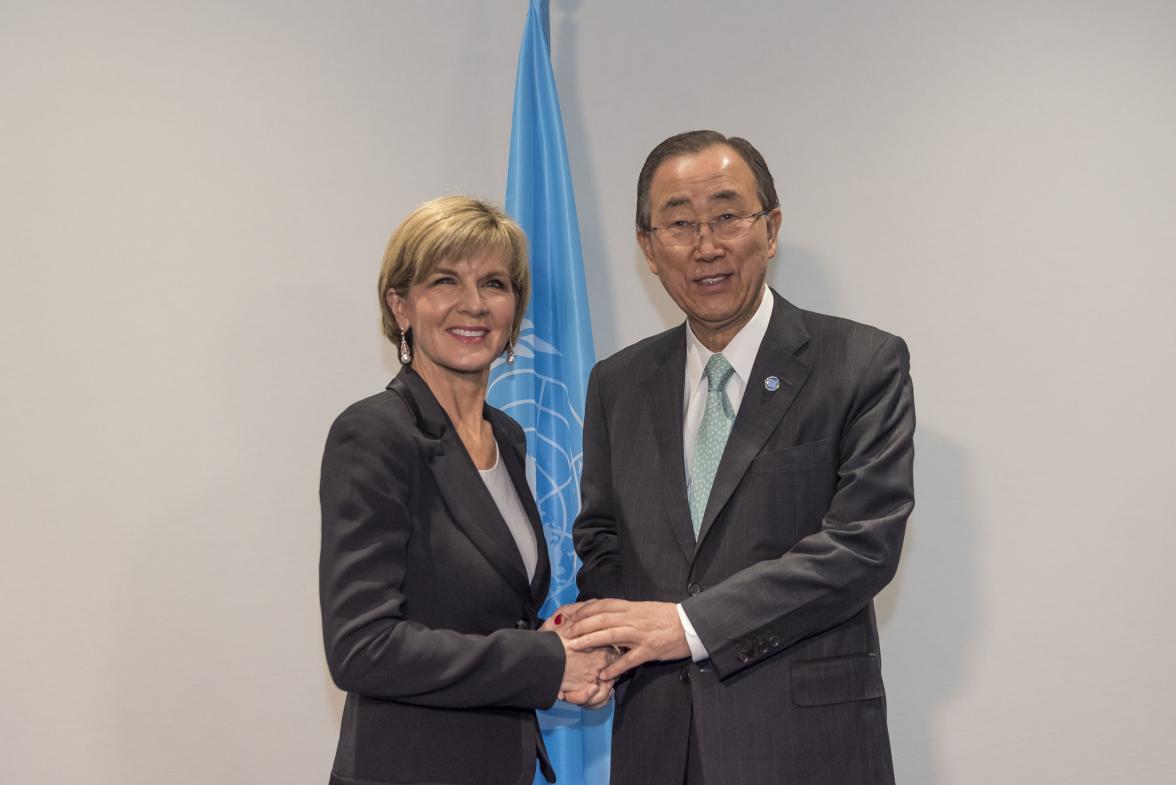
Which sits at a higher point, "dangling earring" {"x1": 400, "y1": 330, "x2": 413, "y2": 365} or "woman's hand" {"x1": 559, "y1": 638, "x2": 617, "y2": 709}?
"dangling earring" {"x1": 400, "y1": 330, "x2": 413, "y2": 365}

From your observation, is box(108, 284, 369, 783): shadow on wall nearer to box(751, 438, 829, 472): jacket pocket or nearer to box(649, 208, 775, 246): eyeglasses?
box(649, 208, 775, 246): eyeglasses

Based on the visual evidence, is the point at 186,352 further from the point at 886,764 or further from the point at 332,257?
the point at 886,764

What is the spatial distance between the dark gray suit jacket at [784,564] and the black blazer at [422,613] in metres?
0.28

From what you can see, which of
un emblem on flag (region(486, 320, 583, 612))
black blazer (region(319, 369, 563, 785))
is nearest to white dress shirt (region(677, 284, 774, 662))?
black blazer (region(319, 369, 563, 785))

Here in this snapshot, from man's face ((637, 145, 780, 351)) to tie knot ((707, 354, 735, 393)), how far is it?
7 centimetres

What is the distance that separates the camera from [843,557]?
2.09m

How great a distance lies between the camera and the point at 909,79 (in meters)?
3.49

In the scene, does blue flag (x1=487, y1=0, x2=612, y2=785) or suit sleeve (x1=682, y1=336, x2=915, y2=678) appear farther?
blue flag (x1=487, y1=0, x2=612, y2=785)

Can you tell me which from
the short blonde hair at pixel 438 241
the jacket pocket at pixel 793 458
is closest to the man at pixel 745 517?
the jacket pocket at pixel 793 458

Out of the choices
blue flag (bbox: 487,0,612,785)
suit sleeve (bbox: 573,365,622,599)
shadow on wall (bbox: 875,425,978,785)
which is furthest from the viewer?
shadow on wall (bbox: 875,425,978,785)

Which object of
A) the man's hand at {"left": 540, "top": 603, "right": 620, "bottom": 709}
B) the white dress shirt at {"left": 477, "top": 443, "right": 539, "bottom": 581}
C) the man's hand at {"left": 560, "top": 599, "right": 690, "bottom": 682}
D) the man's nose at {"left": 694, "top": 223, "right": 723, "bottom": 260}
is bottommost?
the man's hand at {"left": 540, "top": 603, "right": 620, "bottom": 709}

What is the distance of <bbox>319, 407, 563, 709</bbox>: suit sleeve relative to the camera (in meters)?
2.03

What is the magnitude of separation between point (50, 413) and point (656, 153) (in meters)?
2.00

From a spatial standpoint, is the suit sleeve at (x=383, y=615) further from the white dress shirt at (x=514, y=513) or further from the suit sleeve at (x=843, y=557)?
the suit sleeve at (x=843, y=557)
